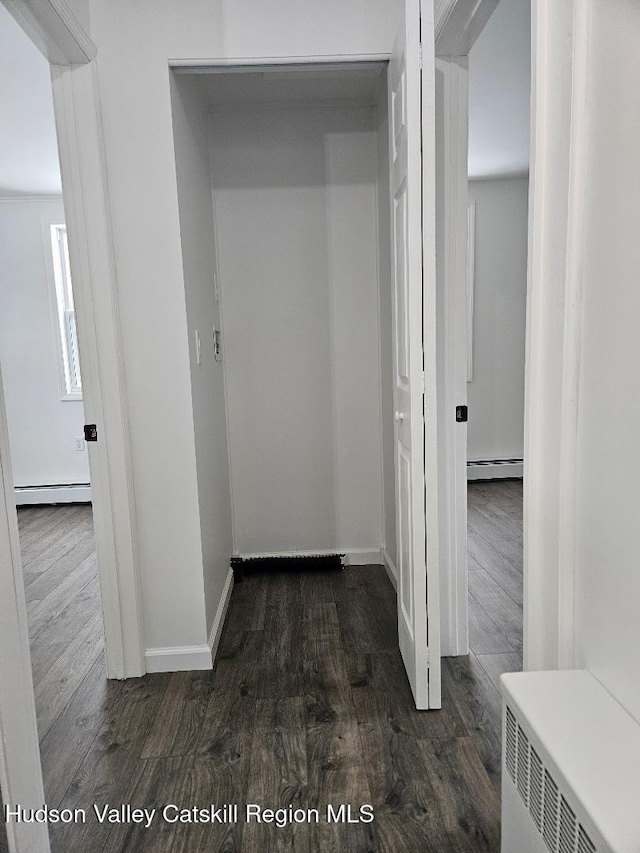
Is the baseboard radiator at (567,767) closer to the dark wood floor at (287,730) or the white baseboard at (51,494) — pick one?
the dark wood floor at (287,730)

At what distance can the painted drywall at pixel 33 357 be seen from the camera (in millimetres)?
4922

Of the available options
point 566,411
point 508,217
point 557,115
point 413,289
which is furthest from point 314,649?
point 508,217

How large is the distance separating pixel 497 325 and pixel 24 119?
12.7 ft

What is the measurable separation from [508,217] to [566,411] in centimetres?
454

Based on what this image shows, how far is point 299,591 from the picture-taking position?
3141 millimetres

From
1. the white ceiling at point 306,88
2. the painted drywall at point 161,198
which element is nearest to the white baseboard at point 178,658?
the painted drywall at point 161,198

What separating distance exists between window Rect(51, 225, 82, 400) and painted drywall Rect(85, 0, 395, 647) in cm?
305

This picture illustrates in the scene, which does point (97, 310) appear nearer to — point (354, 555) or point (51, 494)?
point (354, 555)

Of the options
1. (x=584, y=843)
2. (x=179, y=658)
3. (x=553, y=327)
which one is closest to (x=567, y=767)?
(x=584, y=843)

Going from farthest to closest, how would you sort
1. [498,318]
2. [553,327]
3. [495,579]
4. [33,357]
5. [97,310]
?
[498,318]
[33,357]
[495,579]
[97,310]
[553,327]

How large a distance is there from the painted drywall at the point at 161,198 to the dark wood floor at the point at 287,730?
41cm

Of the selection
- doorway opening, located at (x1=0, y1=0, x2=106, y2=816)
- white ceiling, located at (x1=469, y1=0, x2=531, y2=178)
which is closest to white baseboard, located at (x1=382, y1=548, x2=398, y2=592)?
doorway opening, located at (x1=0, y1=0, x2=106, y2=816)

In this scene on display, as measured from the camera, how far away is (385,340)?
3.11m

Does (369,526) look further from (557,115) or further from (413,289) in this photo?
(557,115)
